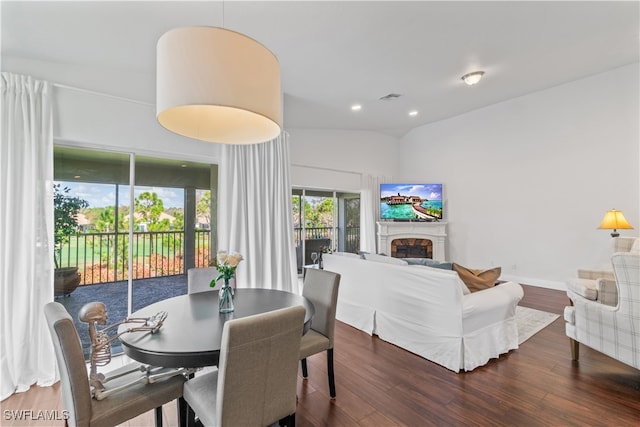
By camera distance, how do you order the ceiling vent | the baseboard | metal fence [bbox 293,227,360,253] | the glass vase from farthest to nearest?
1. metal fence [bbox 293,227,360,253]
2. the baseboard
3. the ceiling vent
4. the glass vase

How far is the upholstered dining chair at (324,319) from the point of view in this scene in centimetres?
209

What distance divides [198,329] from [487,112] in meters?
6.59

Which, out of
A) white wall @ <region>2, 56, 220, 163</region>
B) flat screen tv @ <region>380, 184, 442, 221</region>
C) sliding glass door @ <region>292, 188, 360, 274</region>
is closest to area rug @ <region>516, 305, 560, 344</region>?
flat screen tv @ <region>380, 184, 442, 221</region>

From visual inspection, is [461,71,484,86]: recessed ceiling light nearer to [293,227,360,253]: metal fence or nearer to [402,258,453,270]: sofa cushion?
[402,258,453,270]: sofa cushion

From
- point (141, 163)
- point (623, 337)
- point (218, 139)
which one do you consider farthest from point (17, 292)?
point (623, 337)

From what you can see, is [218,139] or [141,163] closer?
[218,139]

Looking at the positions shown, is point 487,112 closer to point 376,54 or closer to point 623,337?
point 376,54

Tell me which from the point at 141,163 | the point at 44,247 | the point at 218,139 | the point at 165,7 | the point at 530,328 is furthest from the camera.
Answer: the point at 530,328

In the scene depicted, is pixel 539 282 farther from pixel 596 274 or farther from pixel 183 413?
pixel 183 413

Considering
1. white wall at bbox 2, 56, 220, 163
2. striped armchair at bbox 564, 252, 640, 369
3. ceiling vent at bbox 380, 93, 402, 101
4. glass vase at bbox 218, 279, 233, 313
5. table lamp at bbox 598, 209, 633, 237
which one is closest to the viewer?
glass vase at bbox 218, 279, 233, 313

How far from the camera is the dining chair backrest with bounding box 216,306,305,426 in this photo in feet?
3.96

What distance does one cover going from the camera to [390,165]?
7273 mm

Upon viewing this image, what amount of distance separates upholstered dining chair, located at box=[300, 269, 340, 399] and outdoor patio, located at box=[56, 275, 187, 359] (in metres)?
2.00

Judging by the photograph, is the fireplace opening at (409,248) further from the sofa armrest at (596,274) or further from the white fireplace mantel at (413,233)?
the sofa armrest at (596,274)
